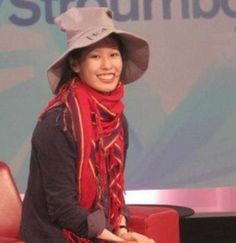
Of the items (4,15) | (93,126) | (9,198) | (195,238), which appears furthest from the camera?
(195,238)

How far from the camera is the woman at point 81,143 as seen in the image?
161 cm

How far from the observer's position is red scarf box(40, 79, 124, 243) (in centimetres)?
164

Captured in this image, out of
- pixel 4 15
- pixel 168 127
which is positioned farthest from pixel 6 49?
pixel 168 127

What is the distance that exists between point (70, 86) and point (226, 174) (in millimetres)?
1643

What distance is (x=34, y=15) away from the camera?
3.03m

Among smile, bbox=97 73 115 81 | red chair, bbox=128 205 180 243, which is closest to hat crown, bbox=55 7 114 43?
smile, bbox=97 73 115 81

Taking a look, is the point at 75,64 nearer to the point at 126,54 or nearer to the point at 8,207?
the point at 126,54

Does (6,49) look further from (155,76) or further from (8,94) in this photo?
(155,76)

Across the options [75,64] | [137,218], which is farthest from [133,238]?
[75,64]

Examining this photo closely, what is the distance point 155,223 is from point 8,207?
1.76 feet

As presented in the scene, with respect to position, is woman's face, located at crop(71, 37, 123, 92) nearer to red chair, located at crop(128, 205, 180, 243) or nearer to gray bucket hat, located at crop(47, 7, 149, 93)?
gray bucket hat, located at crop(47, 7, 149, 93)

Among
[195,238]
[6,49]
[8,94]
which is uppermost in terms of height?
[6,49]

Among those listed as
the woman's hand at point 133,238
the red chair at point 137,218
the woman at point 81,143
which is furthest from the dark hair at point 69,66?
the red chair at point 137,218

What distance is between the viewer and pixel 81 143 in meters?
1.63
